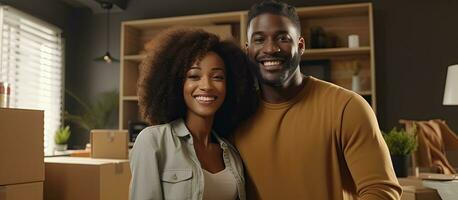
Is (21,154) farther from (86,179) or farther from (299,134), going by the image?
A: (299,134)

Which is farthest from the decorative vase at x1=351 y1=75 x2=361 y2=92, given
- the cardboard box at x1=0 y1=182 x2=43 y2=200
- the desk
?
the cardboard box at x1=0 y1=182 x2=43 y2=200

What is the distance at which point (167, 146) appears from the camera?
1331 millimetres

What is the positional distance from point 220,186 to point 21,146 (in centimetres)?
98

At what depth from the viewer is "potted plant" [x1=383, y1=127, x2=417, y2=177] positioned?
2.49 m

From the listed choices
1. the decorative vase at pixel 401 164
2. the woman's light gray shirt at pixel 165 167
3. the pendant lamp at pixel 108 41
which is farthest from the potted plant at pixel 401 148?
the pendant lamp at pixel 108 41

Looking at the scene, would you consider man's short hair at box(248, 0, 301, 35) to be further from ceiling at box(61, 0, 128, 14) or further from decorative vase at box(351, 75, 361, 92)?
ceiling at box(61, 0, 128, 14)

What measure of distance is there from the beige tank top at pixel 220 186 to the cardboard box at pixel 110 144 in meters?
1.14

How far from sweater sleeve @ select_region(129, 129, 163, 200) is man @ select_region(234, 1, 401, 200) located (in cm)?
34

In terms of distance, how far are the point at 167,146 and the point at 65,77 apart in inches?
143

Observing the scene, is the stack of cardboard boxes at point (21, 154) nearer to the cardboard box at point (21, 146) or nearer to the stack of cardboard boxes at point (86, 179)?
the cardboard box at point (21, 146)

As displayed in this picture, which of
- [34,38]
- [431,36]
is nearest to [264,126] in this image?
[431,36]

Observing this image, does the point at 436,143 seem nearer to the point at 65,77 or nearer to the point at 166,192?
the point at 166,192

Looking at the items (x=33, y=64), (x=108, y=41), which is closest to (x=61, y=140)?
(x=33, y=64)

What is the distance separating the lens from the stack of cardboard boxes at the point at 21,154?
180cm
